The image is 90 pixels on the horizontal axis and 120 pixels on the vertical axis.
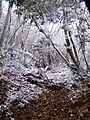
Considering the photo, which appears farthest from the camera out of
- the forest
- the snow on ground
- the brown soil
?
the snow on ground

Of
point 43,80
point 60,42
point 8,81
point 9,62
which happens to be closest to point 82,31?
point 43,80

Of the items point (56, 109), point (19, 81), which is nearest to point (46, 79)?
point (19, 81)

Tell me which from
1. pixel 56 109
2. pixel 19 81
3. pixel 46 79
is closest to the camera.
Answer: pixel 56 109

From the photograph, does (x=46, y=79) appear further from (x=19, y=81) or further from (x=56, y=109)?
(x=56, y=109)

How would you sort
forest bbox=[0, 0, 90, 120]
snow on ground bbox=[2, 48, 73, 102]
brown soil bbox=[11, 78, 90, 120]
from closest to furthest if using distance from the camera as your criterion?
brown soil bbox=[11, 78, 90, 120], forest bbox=[0, 0, 90, 120], snow on ground bbox=[2, 48, 73, 102]

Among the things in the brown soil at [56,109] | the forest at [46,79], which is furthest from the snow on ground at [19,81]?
the brown soil at [56,109]

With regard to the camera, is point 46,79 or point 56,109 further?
point 46,79

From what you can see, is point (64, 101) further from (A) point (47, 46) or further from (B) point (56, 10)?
(A) point (47, 46)

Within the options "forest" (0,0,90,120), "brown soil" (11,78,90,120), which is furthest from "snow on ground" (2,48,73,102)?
"brown soil" (11,78,90,120)

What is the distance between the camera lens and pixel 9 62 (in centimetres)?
1458

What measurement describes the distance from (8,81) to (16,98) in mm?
2218

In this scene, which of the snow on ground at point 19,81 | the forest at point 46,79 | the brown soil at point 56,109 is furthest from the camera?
the snow on ground at point 19,81

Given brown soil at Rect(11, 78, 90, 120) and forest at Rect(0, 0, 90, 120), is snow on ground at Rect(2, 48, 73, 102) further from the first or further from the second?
brown soil at Rect(11, 78, 90, 120)

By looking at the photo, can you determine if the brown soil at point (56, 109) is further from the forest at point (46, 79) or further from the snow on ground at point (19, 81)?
the snow on ground at point (19, 81)
